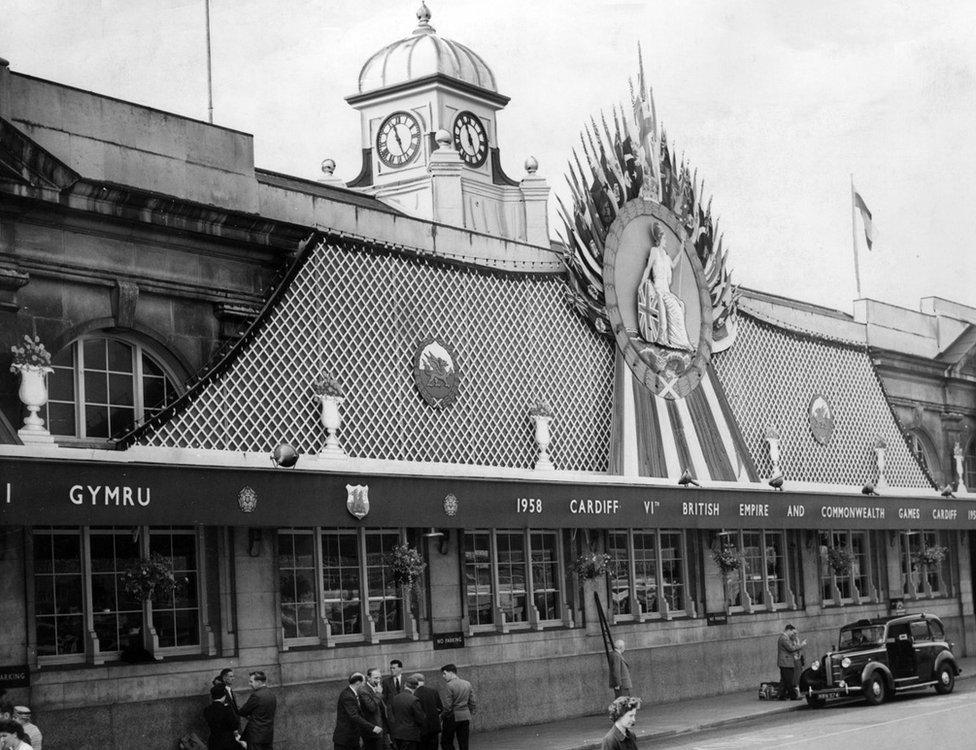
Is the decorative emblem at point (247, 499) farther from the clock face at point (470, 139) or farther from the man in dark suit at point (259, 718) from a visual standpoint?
the clock face at point (470, 139)

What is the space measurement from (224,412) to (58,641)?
3.94 metres

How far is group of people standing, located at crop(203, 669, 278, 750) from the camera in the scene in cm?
1970

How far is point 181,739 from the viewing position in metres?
20.6

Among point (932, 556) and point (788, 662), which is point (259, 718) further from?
point (932, 556)

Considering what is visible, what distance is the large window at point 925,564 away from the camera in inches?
1599

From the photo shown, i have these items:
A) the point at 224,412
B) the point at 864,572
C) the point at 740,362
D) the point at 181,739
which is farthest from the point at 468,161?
the point at 181,739

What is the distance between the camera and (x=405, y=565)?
24453 mm

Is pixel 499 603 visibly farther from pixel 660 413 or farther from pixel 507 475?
pixel 660 413

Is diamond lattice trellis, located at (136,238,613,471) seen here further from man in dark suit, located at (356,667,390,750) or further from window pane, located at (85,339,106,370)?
man in dark suit, located at (356,667,390,750)

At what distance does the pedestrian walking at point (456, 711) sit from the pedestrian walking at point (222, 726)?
306cm

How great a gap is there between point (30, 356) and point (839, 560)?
22.8 metres

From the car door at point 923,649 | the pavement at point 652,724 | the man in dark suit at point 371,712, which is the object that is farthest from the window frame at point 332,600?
the car door at point 923,649

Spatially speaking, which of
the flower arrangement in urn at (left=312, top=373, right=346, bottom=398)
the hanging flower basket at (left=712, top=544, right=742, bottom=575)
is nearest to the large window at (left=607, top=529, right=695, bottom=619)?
the hanging flower basket at (left=712, top=544, right=742, bottom=575)

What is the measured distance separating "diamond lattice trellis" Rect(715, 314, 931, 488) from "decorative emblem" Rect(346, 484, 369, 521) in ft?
41.1
